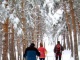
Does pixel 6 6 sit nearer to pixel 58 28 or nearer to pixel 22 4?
pixel 22 4

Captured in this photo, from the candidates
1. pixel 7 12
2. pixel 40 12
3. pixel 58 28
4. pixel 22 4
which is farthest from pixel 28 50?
pixel 58 28

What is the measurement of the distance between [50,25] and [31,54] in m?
28.7

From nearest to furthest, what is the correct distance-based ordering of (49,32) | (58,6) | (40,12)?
(58,6) < (40,12) < (49,32)

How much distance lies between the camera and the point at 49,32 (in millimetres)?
47750

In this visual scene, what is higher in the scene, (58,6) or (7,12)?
(58,6)

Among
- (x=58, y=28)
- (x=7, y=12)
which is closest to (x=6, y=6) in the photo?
(x=7, y=12)

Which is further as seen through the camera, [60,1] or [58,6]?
[58,6]

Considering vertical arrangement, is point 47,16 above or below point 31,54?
above

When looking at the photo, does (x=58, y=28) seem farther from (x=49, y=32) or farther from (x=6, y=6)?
(x=6, y=6)

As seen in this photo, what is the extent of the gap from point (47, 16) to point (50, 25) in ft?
15.9

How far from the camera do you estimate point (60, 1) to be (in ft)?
77.5

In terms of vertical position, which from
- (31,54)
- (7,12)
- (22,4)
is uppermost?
(22,4)

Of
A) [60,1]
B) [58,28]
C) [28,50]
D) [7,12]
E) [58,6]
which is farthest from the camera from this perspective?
[58,28]

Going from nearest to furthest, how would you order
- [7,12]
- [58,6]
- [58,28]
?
[7,12], [58,6], [58,28]
